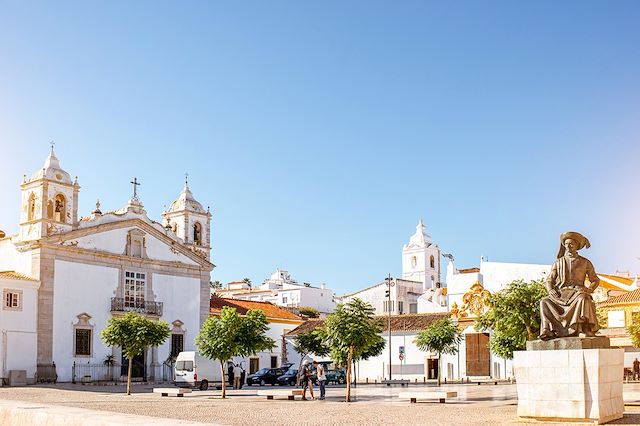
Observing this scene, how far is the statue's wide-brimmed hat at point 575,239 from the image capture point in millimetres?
16828

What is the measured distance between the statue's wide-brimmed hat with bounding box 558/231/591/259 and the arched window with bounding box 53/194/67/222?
34382mm

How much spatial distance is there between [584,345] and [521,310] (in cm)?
887

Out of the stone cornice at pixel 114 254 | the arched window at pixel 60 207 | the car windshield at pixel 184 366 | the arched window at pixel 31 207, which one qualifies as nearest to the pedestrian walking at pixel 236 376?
the car windshield at pixel 184 366

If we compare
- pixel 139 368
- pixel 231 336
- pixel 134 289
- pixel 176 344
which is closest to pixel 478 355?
pixel 176 344

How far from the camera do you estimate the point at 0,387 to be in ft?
128

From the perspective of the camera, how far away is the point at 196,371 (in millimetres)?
39688

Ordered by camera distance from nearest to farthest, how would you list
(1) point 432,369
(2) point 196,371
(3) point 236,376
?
(2) point 196,371
(3) point 236,376
(1) point 432,369

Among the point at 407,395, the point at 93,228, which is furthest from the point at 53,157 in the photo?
the point at 407,395

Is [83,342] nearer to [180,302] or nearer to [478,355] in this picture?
[180,302]

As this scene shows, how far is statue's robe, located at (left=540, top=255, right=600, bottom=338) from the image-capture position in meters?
16.0

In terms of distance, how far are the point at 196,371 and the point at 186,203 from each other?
18887 mm

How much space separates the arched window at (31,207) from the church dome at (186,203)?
40.5ft

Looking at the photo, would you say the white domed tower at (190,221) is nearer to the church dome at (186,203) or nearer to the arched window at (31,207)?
the church dome at (186,203)

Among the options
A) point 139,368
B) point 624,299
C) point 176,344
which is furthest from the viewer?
point 176,344
